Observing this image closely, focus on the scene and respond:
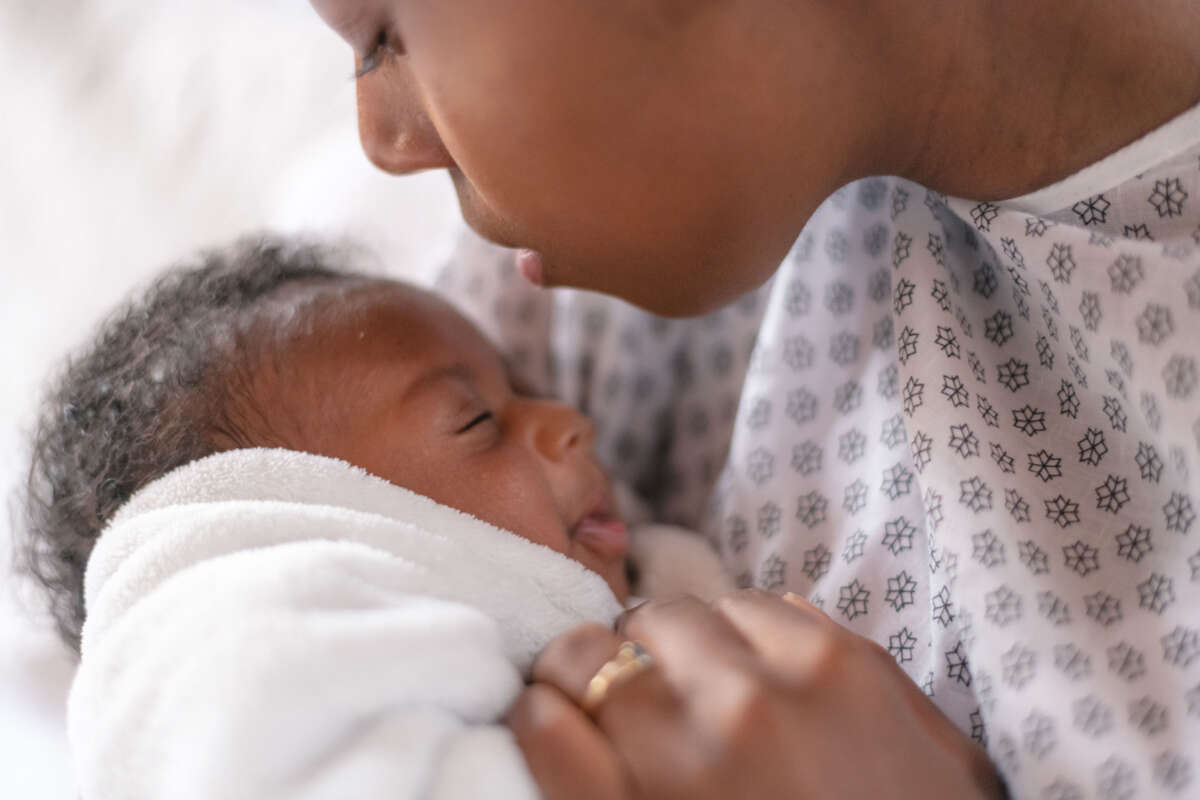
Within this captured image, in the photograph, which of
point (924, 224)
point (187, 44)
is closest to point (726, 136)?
point (924, 224)

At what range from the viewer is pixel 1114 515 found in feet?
2.98

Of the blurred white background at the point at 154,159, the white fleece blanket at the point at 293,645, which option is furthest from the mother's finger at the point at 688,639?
the blurred white background at the point at 154,159

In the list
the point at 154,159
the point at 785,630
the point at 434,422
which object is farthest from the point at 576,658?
the point at 154,159

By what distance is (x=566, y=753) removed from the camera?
80 cm

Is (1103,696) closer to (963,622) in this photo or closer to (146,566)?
(963,622)

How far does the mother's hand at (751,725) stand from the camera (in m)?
0.78

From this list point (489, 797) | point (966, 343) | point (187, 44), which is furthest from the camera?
point (187, 44)

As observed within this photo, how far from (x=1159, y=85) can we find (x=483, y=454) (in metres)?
0.65

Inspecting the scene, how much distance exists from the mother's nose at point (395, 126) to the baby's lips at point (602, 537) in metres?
0.38

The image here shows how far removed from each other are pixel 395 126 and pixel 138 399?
34cm

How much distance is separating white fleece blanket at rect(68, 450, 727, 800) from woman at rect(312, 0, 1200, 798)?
0.07 m

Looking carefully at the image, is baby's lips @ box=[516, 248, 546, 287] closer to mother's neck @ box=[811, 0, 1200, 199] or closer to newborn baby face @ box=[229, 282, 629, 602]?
newborn baby face @ box=[229, 282, 629, 602]

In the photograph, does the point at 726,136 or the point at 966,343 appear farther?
the point at 966,343

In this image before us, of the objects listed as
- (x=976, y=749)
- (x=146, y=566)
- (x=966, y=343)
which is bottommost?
(x=976, y=749)
